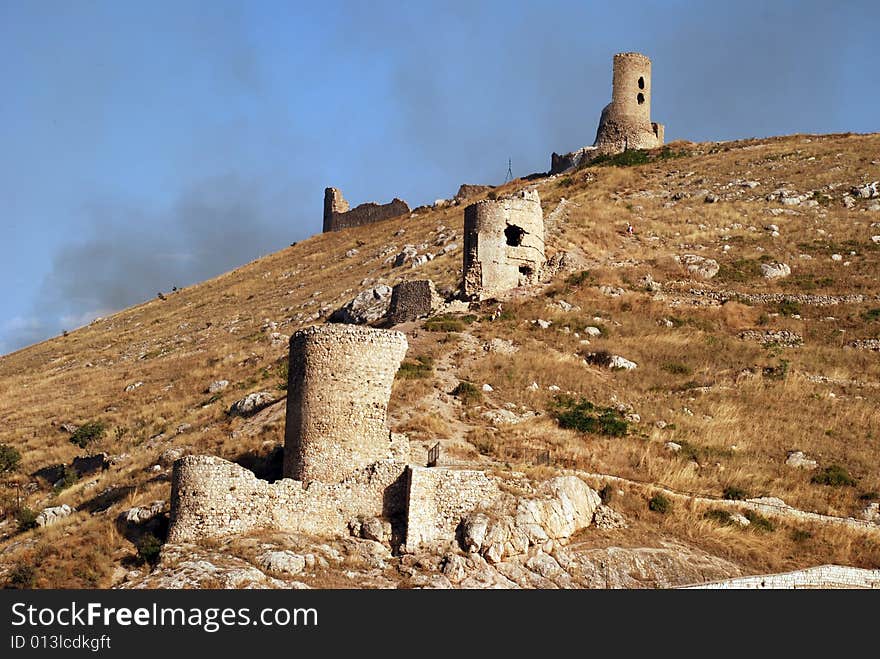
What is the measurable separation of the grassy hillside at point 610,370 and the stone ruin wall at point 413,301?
7.46 ft

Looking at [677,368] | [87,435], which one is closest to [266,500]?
[677,368]

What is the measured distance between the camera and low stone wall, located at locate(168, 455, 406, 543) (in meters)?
23.5

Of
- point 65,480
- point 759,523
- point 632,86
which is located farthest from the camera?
point 632,86

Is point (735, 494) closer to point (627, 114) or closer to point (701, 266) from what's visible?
point (701, 266)

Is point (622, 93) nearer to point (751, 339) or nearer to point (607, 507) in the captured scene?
point (751, 339)

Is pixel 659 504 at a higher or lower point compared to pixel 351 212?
lower

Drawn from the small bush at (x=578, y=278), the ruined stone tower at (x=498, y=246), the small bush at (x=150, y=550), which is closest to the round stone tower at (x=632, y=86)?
the small bush at (x=578, y=278)

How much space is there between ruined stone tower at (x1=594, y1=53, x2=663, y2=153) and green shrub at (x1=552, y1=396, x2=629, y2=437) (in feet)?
148

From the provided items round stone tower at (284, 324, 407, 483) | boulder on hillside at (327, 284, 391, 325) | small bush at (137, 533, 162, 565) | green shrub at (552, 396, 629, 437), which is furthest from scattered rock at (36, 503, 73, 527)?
boulder on hillside at (327, 284, 391, 325)

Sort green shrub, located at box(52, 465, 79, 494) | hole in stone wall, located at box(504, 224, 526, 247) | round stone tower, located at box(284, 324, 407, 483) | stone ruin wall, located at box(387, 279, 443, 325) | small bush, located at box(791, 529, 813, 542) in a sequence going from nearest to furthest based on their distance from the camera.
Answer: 1. round stone tower, located at box(284, 324, 407, 483)
2. small bush, located at box(791, 529, 813, 542)
3. green shrub, located at box(52, 465, 79, 494)
4. stone ruin wall, located at box(387, 279, 443, 325)
5. hole in stone wall, located at box(504, 224, 526, 247)

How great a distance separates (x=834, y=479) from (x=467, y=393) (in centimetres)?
982

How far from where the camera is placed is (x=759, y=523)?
87.2 ft

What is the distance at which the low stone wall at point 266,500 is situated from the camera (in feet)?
77.0

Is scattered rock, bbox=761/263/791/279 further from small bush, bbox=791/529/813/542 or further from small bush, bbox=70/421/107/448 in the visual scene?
small bush, bbox=70/421/107/448
